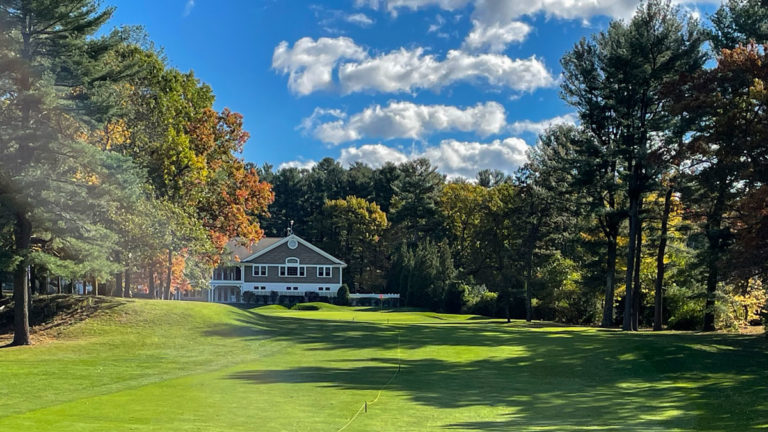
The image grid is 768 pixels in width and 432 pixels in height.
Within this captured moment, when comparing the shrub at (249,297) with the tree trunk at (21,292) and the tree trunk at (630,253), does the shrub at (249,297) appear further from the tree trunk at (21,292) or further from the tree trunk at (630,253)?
the tree trunk at (21,292)

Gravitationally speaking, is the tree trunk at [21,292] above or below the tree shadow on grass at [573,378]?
above

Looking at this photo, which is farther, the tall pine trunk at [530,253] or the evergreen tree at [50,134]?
the tall pine trunk at [530,253]

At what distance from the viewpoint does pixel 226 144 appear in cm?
3912

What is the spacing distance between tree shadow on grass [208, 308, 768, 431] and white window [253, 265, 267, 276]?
4594cm

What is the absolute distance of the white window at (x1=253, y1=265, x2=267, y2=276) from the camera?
73.6 meters

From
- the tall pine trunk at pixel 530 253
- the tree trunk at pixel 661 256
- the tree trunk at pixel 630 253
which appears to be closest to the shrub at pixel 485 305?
the tall pine trunk at pixel 530 253

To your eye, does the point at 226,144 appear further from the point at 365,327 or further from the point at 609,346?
the point at 609,346

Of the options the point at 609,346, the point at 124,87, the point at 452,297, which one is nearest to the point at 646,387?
the point at 609,346

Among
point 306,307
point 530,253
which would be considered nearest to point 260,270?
point 306,307

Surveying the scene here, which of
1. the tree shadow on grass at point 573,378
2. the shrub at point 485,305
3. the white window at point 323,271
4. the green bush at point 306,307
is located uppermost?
the white window at point 323,271

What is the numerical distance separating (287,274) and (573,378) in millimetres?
57584

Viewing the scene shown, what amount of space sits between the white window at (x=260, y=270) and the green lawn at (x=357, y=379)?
43.4 meters

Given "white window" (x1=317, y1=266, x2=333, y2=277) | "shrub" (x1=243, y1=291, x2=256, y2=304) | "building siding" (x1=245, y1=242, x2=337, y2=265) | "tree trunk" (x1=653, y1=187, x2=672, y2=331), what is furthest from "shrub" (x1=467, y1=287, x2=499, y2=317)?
"shrub" (x1=243, y1=291, x2=256, y2=304)

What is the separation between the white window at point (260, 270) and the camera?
7356 cm
